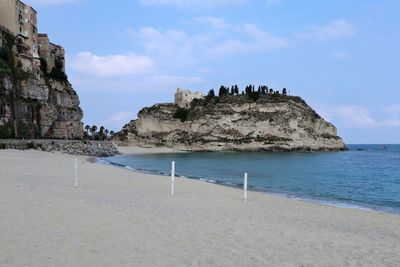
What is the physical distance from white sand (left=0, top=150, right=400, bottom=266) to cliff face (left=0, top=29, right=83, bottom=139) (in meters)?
54.9

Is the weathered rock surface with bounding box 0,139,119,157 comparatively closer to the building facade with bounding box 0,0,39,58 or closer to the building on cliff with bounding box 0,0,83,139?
the building on cliff with bounding box 0,0,83,139

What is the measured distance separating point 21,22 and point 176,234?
88893mm

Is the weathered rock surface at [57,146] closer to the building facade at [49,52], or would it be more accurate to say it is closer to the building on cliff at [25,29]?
the building on cliff at [25,29]

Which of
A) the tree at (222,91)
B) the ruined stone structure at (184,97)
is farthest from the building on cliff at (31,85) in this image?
the tree at (222,91)

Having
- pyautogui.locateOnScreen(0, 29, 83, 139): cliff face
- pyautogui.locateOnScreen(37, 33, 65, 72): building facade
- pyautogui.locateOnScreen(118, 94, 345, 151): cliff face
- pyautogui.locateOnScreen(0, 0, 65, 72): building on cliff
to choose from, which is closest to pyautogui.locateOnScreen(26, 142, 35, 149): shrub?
pyautogui.locateOnScreen(0, 29, 83, 139): cliff face

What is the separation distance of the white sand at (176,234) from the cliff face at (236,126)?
4866 inches

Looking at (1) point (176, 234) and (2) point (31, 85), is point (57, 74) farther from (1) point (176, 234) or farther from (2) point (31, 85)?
(1) point (176, 234)

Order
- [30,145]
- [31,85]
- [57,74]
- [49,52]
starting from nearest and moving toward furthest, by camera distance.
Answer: [30,145] < [31,85] < [57,74] < [49,52]

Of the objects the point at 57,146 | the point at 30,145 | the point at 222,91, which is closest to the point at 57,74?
the point at 57,146

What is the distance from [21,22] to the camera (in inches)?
3445

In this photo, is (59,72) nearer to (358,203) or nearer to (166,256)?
(358,203)

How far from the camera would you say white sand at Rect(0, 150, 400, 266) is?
853cm

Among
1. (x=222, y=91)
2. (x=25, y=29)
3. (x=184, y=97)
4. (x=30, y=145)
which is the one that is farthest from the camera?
(x=184, y=97)

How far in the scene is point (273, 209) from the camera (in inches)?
688
